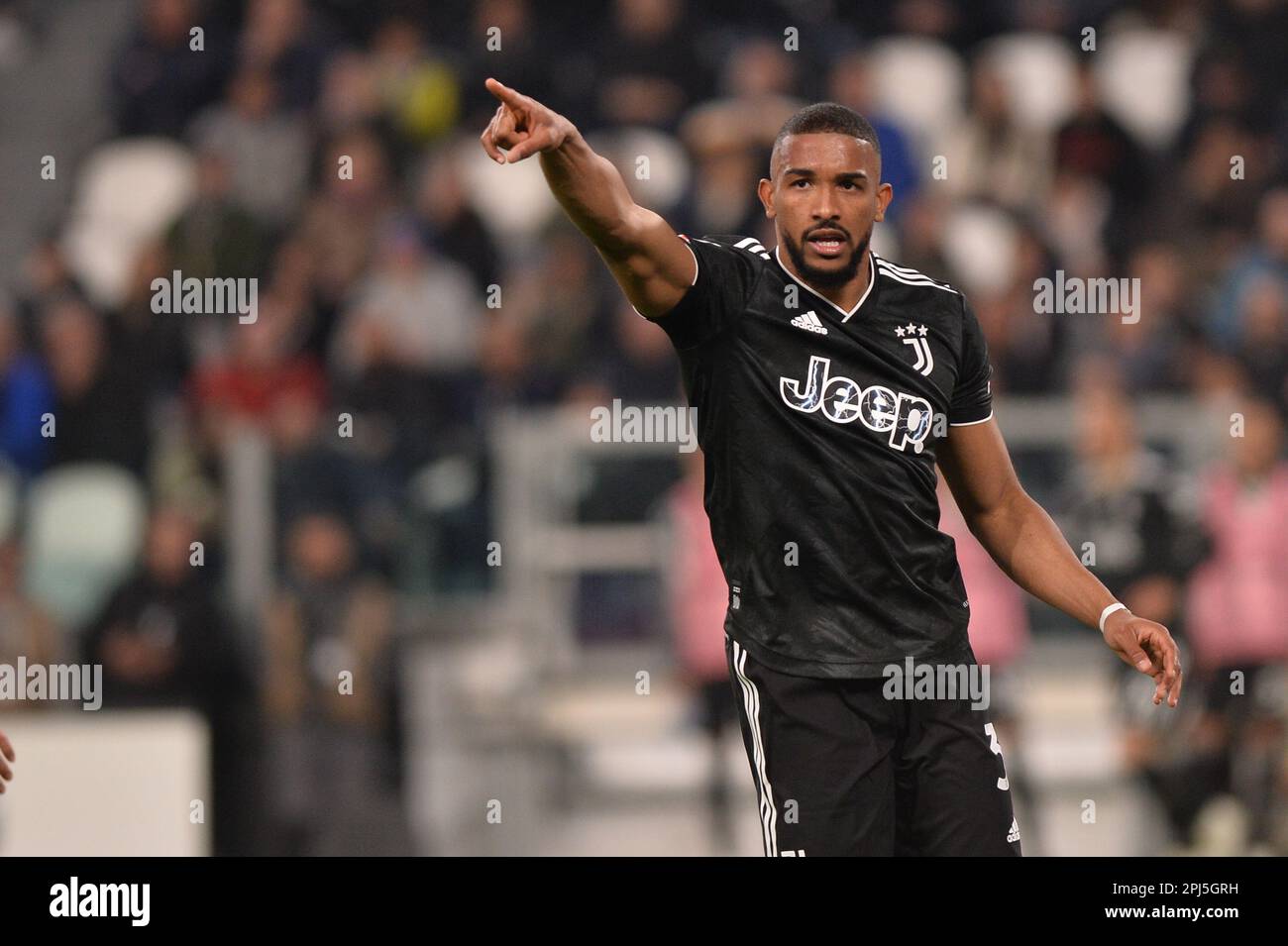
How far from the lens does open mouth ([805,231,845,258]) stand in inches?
177

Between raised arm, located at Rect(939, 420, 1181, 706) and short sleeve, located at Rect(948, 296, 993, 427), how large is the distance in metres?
0.03

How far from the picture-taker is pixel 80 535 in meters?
9.27

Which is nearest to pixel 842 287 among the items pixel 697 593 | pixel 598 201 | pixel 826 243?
pixel 826 243

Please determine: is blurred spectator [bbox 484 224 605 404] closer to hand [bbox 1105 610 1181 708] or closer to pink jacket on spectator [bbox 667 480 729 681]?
pink jacket on spectator [bbox 667 480 729 681]

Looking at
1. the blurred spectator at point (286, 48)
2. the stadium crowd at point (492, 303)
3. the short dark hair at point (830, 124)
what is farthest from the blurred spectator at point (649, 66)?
the short dark hair at point (830, 124)

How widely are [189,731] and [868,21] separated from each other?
22.3ft

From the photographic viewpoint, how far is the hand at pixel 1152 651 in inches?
178

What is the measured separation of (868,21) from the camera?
1260 centimetres

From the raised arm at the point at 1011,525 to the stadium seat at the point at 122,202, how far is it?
22.8 ft

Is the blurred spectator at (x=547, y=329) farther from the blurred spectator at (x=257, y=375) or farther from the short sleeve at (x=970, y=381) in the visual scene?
the short sleeve at (x=970, y=381)

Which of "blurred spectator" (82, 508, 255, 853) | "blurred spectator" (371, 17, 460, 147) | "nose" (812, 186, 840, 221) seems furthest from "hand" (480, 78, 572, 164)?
"blurred spectator" (371, 17, 460, 147)

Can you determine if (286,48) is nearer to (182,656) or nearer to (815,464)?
(182,656)
